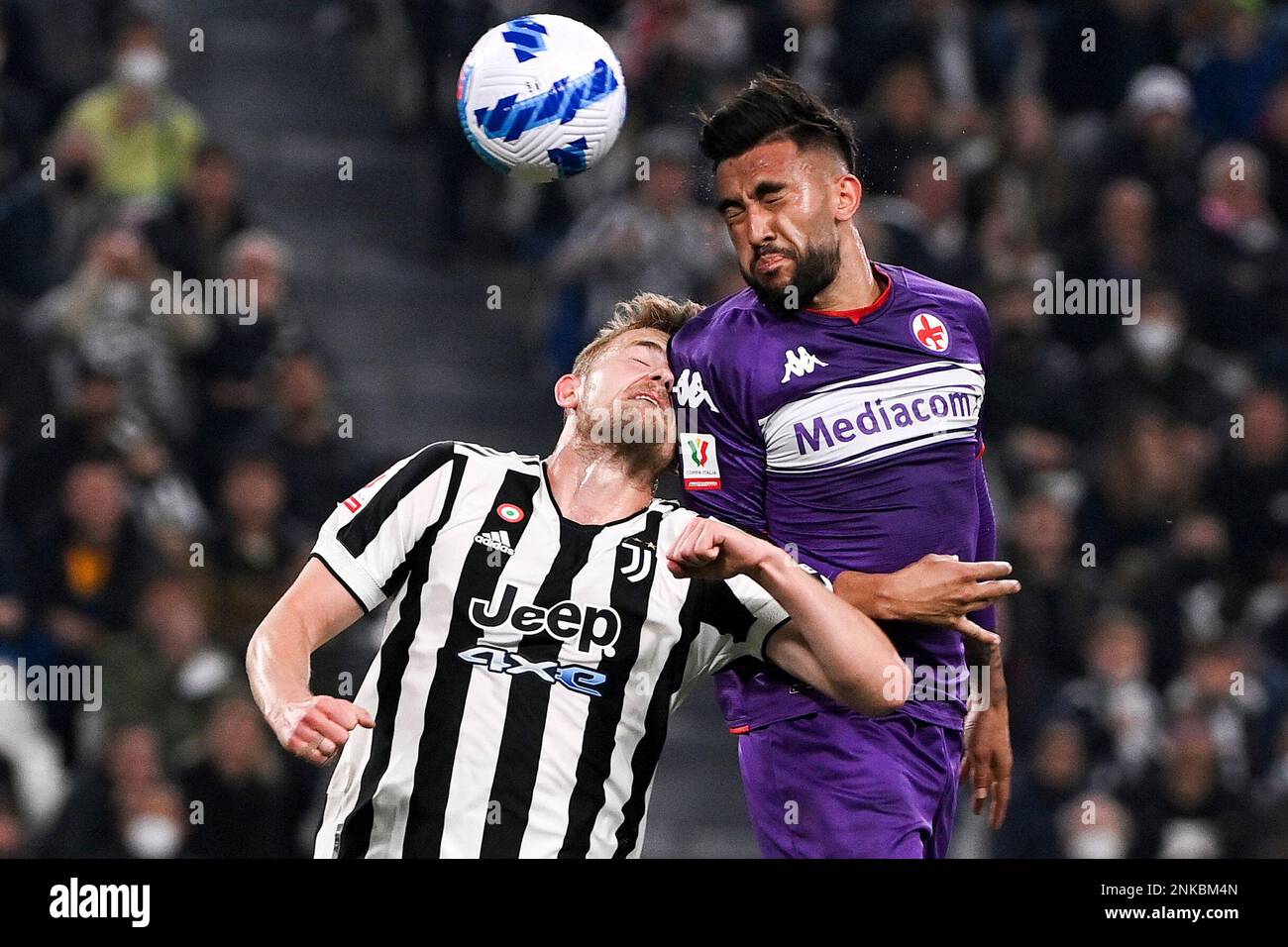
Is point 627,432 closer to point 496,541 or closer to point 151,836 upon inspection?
point 496,541

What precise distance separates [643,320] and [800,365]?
38cm

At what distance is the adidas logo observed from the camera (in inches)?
151

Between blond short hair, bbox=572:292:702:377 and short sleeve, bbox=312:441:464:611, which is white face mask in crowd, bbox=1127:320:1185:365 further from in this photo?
short sleeve, bbox=312:441:464:611

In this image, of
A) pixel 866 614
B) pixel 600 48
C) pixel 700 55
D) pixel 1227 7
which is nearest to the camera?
pixel 866 614

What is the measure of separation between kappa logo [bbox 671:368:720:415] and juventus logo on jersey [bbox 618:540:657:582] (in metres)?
0.34

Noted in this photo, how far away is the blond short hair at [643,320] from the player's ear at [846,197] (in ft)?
1.29

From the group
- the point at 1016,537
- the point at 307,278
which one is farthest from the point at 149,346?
the point at 1016,537

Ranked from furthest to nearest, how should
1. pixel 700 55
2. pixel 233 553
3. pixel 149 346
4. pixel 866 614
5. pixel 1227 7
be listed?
pixel 1227 7, pixel 700 55, pixel 149 346, pixel 233 553, pixel 866 614

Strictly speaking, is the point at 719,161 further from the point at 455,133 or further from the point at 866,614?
the point at 455,133

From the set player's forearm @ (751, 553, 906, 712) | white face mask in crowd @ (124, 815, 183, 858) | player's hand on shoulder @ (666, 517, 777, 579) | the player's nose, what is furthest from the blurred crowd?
player's hand on shoulder @ (666, 517, 777, 579)

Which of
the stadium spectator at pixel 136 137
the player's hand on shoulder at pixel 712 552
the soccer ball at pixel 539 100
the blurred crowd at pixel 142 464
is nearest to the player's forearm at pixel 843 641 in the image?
the player's hand on shoulder at pixel 712 552

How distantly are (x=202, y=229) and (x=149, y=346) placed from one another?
23.3 inches

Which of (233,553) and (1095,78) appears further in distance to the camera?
(1095,78)

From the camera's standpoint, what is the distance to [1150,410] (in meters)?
7.98
